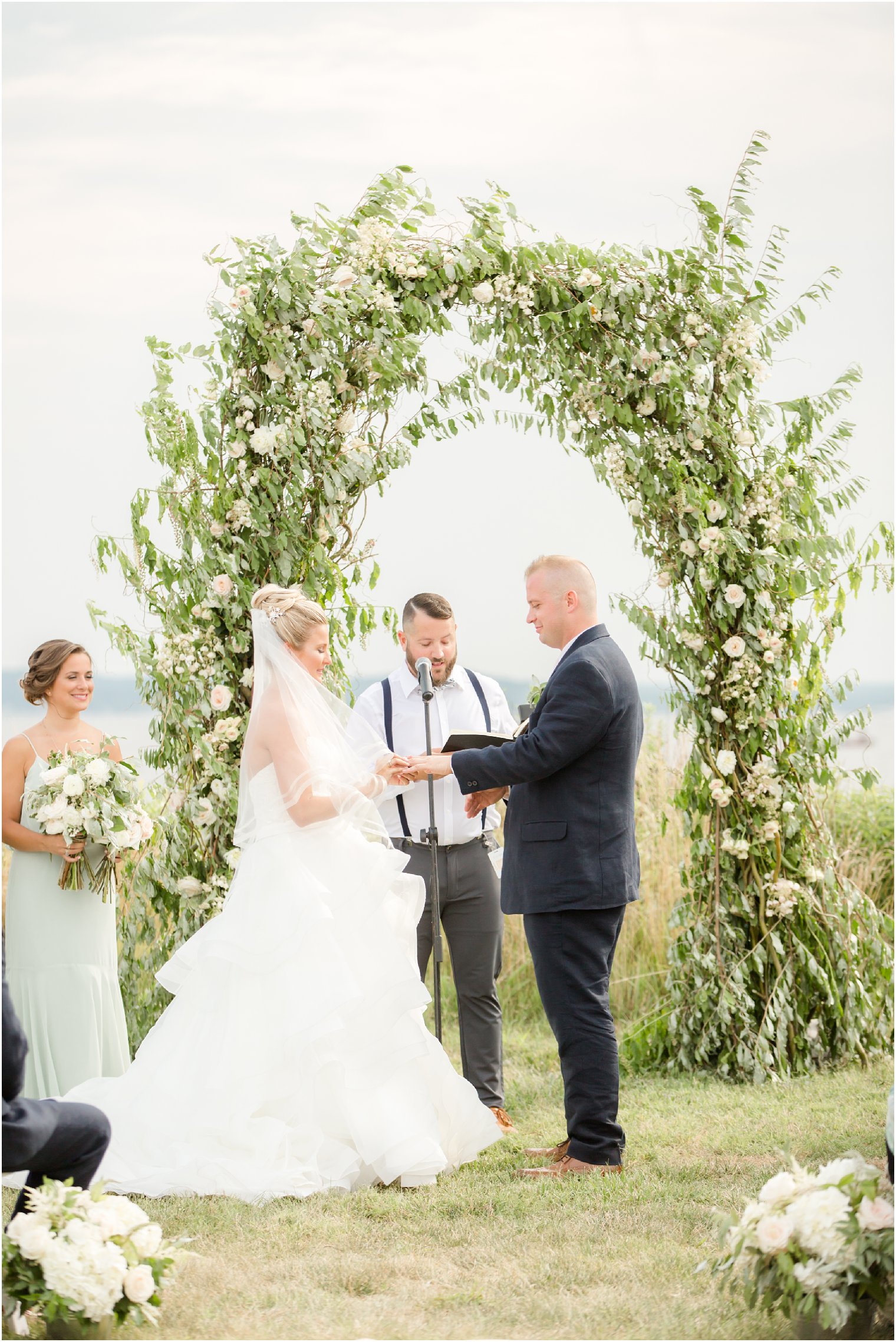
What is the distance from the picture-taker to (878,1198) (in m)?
2.59

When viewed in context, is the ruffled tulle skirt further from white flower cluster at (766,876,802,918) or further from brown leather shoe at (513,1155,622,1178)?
white flower cluster at (766,876,802,918)

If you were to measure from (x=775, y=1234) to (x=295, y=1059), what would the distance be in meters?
1.76

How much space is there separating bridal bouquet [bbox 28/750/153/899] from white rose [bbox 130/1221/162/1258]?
1.91 m

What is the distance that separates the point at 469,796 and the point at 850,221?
7138mm

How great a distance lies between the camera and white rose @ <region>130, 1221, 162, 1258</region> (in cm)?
270

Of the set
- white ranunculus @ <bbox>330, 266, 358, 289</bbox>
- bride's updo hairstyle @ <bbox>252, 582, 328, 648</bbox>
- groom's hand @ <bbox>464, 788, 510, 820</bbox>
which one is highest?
white ranunculus @ <bbox>330, 266, 358, 289</bbox>

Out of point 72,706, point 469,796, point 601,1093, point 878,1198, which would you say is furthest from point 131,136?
point 878,1198

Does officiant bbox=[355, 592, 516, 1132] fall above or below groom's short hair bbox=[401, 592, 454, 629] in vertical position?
below

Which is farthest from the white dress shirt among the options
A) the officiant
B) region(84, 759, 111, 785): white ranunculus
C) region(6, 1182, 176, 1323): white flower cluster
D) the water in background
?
region(6, 1182, 176, 1323): white flower cluster

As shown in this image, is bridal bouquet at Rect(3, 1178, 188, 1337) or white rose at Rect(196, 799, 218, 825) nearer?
bridal bouquet at Rect(3, 1178, 188, 1337)

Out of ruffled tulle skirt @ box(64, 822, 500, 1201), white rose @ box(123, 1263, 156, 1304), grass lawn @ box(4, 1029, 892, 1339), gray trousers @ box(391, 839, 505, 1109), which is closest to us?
white rose @ box(123, 1263, 156, 1304)

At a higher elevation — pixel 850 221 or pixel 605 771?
pixel 850 221

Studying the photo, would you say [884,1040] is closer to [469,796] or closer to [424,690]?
[469,796]

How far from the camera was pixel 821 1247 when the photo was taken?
257 cm
